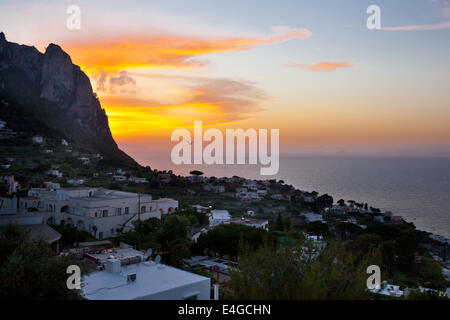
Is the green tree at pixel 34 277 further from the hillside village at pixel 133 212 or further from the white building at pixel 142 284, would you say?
the hillside village at pixel 133 212

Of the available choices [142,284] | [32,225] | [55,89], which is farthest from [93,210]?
[55,89]

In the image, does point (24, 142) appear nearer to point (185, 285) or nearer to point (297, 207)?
point (297, 207)

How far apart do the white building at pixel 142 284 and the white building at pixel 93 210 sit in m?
10.3

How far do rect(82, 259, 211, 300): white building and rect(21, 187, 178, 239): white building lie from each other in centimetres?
1026

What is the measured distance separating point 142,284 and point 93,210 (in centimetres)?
1168

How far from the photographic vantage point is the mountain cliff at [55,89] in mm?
75875

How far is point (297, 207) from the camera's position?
39.5 meters

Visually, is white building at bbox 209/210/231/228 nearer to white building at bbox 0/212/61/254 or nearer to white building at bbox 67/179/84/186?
white building at bbox 0/212/61/254

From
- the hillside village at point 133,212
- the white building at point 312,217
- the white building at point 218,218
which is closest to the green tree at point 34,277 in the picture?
the hillside village at point 133,212

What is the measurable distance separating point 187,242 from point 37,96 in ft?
254

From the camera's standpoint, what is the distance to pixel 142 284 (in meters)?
7.53

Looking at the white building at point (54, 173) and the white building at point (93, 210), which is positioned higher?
the white building at point (54, 173)

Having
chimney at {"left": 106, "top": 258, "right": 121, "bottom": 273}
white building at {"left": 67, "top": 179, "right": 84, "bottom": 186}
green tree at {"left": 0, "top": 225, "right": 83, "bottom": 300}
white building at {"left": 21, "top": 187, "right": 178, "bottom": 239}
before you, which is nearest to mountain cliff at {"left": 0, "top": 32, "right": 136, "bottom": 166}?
white building at {"left": 67, "top": 179, "right": 84, "bottom": 186}
